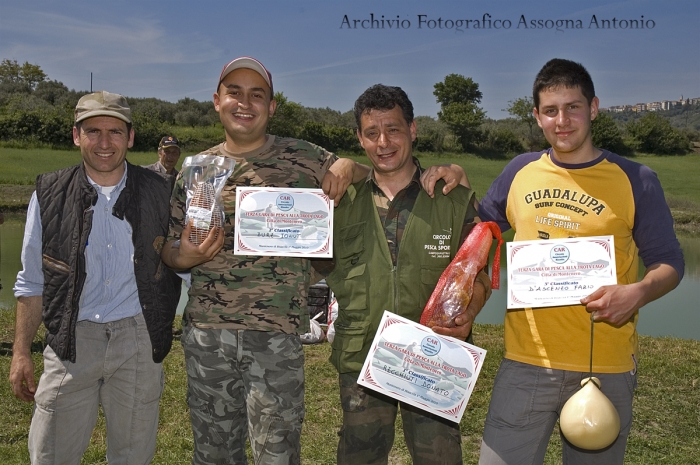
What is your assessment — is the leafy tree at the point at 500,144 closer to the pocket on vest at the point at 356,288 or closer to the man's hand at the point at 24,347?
the pocket on vest at the point at 356,288

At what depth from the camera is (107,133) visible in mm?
3266

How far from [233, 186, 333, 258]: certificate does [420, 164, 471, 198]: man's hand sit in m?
0.50

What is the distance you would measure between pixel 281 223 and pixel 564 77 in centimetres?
158

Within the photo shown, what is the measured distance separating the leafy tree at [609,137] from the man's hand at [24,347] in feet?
180

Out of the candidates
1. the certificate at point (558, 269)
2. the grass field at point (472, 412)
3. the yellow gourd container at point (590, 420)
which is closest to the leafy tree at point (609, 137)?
the grass field at point (472, 412)

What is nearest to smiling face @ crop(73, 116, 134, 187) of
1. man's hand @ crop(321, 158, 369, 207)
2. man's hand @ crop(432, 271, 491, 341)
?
man's hand @ crop(321, 158, 369, 207)

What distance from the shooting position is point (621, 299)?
272 cm

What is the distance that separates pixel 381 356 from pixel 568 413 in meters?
0.90

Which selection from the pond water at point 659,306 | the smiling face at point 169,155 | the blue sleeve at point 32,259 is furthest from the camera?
the pond water at point 659,306

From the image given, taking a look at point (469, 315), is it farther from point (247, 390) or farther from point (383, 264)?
point (247, 390)

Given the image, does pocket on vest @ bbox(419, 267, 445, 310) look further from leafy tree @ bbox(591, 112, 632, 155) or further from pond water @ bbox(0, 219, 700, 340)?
leafy tree @ bbox(591, 112, 632, 155)

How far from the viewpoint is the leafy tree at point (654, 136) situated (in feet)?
196

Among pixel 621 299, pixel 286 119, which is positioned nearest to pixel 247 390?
pixel 621 299

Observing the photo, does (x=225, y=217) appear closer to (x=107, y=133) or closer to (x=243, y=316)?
(x=243, y=316)
